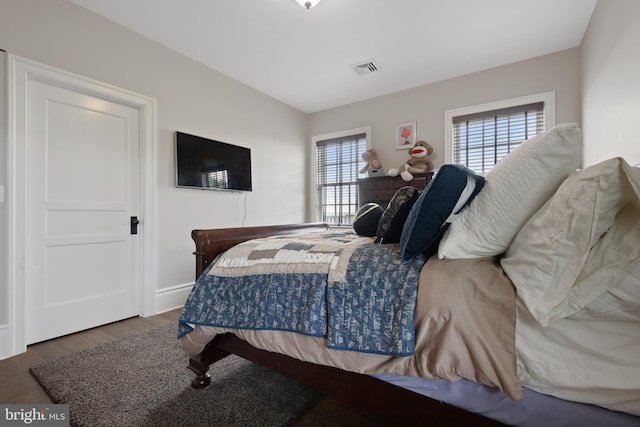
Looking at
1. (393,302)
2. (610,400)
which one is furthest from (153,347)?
(610,400)

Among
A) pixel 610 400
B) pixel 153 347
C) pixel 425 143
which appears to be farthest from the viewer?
pixel 425 143

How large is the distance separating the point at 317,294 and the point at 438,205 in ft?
1.87

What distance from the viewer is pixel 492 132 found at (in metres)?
3.44

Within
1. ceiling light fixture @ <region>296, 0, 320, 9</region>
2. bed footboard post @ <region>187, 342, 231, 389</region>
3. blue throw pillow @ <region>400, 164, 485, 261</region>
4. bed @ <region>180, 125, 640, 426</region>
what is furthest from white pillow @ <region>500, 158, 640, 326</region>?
ceiling light fixture @ <region>296, 0, 320, 9</region>

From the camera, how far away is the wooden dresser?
3.49m

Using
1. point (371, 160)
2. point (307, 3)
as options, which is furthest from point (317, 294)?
point (371, 160)

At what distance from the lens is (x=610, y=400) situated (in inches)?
29.0

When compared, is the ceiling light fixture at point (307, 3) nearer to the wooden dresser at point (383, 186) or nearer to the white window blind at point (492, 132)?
the wooden dresser at point (383, 186)

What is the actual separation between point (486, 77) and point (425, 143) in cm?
103

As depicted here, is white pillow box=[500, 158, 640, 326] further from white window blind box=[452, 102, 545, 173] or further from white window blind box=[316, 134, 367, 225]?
white window blind box=[316, 134, 367, 225]

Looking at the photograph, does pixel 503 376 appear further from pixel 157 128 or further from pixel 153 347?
pixel 157 128

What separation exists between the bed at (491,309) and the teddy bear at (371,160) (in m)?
2.93

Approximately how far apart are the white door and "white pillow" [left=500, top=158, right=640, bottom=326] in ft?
10.2

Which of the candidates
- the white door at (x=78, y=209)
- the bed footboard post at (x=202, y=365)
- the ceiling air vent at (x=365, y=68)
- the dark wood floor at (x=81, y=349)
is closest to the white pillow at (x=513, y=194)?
the dark wood floor at (x=81, y=349)
